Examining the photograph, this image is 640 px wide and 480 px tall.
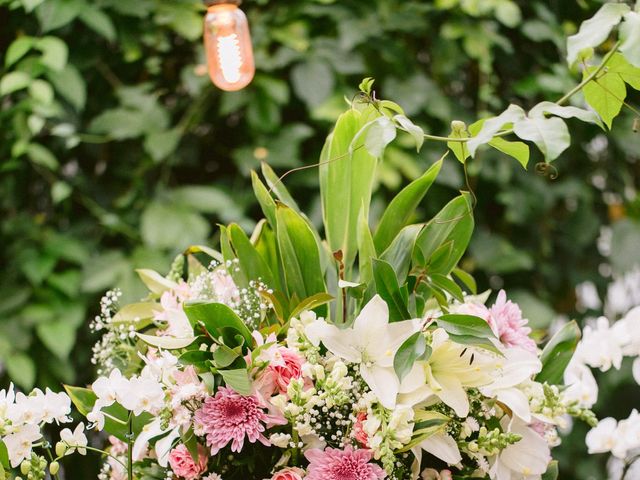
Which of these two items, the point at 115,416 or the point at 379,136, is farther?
the point at 115,416

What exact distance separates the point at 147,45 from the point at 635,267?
120cm

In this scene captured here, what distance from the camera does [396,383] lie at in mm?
718

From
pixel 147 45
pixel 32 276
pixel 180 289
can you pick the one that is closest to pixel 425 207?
pixel 147 45

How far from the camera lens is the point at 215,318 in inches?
29.2

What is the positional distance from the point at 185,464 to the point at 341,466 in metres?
0.14

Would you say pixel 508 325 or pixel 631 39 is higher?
pixel 631 39

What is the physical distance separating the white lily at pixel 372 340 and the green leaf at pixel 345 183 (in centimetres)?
17

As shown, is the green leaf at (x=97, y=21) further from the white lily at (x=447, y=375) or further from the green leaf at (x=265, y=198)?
the white lily at (x=447, y=375)

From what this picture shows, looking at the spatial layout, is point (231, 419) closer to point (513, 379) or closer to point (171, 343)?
point (171, 343)

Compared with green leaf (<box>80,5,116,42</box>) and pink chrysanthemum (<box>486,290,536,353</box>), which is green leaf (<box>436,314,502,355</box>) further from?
green leaf (<box>80,5,116,42</box>)

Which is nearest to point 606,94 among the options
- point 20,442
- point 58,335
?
point 20,442

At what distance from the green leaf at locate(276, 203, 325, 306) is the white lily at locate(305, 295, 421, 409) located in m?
0.12

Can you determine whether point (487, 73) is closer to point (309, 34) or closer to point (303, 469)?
point (309, 34)

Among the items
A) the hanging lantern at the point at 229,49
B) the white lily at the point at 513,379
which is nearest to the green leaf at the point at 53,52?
the hanging lantern at the point at 229,49
